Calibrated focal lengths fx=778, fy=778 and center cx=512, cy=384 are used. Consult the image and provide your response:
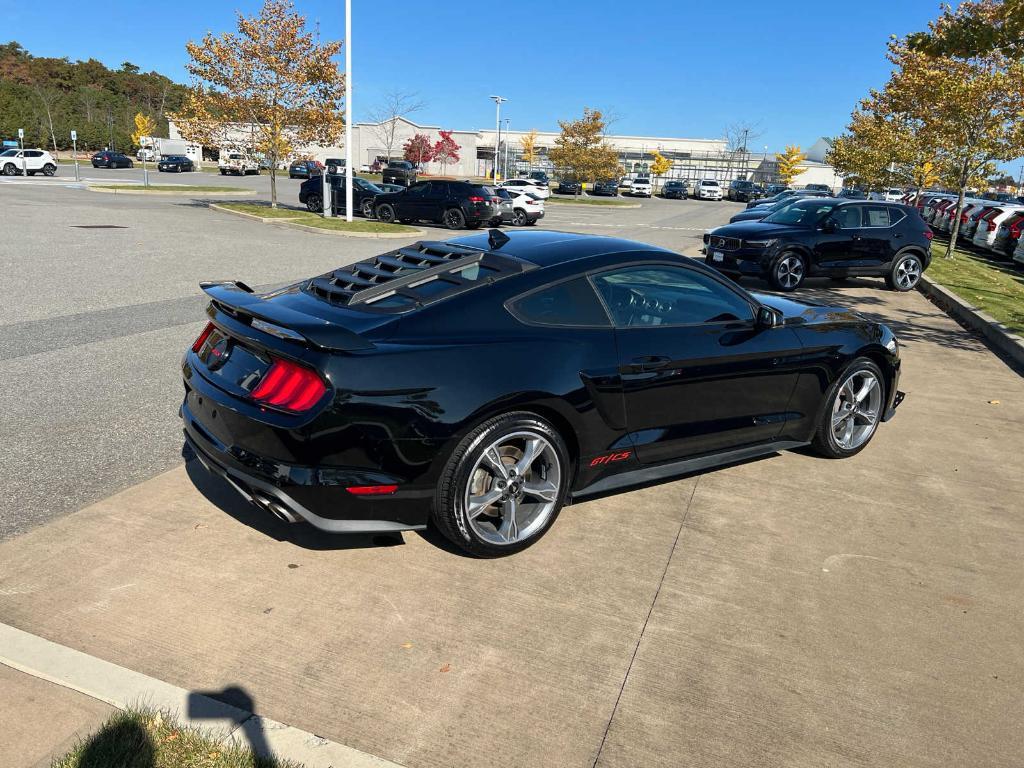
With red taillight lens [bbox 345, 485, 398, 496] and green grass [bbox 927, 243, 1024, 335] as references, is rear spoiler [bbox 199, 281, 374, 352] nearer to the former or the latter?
red taillight lens [bbox 345, 485, 398, 496]

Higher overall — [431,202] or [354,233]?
[431,202]

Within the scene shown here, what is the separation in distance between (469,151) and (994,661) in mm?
95489

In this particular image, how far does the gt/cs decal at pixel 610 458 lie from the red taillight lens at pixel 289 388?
1.50 metres

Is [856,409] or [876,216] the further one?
[876,216]

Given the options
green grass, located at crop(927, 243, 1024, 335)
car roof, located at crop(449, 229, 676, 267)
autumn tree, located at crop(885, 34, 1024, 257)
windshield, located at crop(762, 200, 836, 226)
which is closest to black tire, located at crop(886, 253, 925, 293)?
green grass, located at crop(927, 243, 1024, 335)

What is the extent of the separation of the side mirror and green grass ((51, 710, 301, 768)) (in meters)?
3.50

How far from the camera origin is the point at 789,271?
43.8 feet

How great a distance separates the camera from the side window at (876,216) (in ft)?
45.6

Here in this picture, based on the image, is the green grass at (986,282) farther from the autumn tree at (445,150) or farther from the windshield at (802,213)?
the autumn tree at (445,150)

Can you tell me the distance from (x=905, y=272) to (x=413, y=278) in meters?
12.9

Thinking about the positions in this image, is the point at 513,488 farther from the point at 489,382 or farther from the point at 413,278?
the point at 413,278


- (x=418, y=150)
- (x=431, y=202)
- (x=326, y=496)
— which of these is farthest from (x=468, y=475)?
(x=418, y=150)

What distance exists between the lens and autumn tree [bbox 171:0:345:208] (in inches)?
955

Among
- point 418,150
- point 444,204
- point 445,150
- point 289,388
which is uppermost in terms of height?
point 445,150
